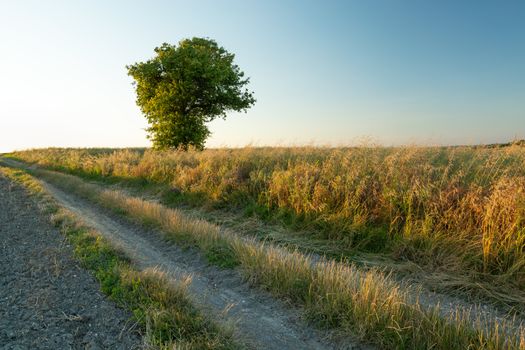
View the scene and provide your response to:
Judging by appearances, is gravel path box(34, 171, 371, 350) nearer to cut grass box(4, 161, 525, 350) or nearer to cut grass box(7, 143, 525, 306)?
cut grass box(4, 161, 525, 350)

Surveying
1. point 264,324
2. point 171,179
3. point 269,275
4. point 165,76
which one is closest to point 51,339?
point 264,324

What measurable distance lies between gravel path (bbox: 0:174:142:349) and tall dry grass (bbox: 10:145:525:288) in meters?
5.00

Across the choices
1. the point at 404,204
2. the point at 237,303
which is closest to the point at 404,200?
the point at 404,204

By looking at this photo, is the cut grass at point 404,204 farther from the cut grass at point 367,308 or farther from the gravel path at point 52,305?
the gravel path at point 52,305

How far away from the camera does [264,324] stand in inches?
183

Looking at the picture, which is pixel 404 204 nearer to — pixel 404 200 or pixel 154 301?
pixel 404 200

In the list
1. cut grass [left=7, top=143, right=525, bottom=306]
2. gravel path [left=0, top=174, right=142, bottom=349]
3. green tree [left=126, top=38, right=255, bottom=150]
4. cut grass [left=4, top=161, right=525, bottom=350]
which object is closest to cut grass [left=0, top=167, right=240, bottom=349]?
gravel path [left=0, top=174, right=142, bottom=349]

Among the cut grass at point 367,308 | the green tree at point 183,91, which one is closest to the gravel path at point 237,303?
the cut grass at point 367,308

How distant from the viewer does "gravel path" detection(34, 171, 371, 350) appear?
4268 mm

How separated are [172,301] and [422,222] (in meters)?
5.08

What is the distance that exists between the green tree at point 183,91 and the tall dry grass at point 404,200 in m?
17.0

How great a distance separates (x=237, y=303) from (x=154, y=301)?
126 centimetres

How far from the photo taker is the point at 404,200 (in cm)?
787

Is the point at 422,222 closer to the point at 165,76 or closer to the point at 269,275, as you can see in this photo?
the point at 269,275
